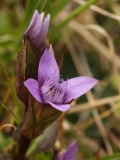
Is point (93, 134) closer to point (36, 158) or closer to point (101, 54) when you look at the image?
point (101, 54)

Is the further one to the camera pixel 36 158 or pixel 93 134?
pixel 93 134

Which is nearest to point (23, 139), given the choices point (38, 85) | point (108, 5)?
point (38, 85)

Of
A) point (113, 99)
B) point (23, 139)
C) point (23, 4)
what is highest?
point (23, 4)

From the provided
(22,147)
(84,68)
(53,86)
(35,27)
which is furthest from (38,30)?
(84,68)

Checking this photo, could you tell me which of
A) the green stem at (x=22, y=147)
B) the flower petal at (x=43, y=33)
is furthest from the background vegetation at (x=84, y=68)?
the flower petal at (x=43, y=33)

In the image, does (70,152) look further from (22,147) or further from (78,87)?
(78,87)

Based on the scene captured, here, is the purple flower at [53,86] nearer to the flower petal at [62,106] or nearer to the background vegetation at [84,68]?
the flower petal at [62,106]
